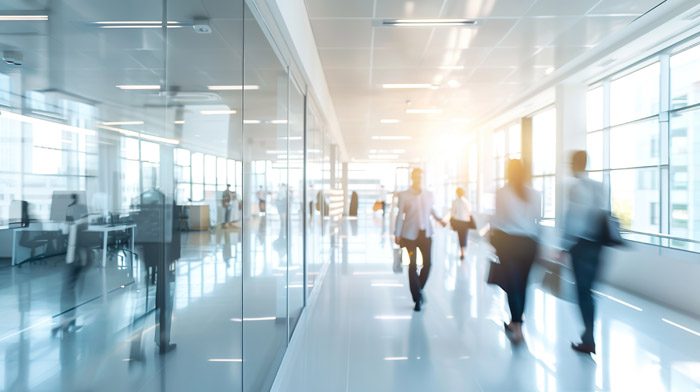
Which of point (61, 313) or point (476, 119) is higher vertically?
point (476, 119)

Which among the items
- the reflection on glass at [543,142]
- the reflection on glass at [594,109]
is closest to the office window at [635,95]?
the reflection on glass at [594,109]

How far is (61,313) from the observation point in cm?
668

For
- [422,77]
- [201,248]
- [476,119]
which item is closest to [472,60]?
[422,77]

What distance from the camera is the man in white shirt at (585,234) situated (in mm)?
3785

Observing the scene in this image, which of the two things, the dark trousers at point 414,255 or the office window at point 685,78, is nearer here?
the dark trousers at point 414,255

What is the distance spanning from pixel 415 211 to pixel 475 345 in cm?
179

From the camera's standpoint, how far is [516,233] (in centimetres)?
429

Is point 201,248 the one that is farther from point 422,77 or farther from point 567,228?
point 567,228

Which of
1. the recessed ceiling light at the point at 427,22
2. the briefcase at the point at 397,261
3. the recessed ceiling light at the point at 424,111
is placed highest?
the recessed ceiling light at the point at 424,111

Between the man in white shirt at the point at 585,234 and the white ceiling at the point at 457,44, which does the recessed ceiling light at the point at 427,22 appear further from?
the man in white shirt at the point at 585,234

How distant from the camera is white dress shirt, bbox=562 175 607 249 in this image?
3785mm

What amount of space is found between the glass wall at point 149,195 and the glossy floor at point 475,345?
493 mm

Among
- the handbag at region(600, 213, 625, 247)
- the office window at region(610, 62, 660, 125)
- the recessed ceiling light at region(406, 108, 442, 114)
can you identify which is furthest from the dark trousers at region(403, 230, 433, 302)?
the recessed ceiling light at region(406, 108, 442, 114)

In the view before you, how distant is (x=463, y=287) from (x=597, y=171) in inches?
148
